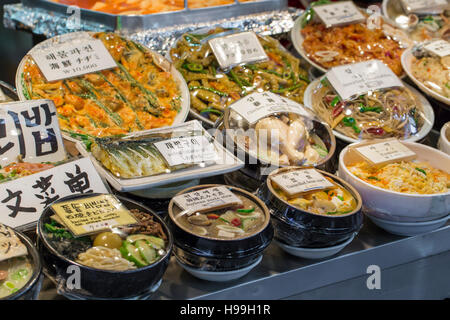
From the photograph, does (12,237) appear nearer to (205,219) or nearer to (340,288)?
(205,219)

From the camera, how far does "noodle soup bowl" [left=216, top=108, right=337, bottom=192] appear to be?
2.40 m

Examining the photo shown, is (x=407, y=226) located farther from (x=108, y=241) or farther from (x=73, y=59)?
(x=73, y=59)

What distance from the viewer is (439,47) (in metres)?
3.58

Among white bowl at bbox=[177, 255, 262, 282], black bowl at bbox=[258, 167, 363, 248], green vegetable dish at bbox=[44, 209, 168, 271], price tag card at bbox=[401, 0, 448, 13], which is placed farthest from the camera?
price tag card at bbox=[401, 0, 448, 13]

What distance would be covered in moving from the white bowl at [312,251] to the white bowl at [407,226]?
25 cm

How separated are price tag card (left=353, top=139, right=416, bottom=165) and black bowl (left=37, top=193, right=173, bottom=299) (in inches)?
46.2

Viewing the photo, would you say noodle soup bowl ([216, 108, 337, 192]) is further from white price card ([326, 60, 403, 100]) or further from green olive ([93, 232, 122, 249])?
green olive ([93, 232, 122, 249])

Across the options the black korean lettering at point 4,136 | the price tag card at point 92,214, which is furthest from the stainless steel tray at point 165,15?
the price tag card at point 92,214

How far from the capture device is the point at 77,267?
161 centimetres

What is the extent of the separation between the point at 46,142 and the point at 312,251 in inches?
47.5

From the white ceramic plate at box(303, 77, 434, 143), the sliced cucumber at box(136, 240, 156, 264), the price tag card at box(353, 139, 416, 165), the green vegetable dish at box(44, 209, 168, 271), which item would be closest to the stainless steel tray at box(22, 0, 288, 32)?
the white ceramic plate at box(303, 77, 434, 143)

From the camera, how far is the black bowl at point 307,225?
2.00 m

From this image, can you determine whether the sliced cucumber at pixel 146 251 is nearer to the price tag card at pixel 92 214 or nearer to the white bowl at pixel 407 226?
the price tag card at pixel 92 214
